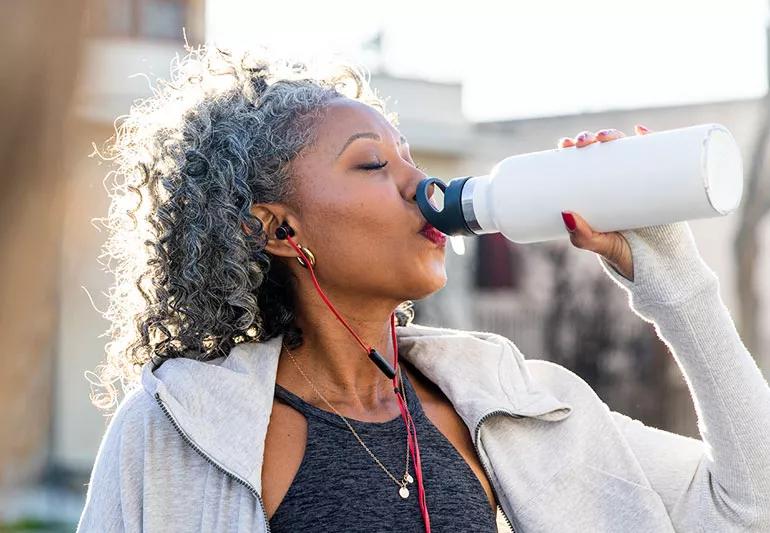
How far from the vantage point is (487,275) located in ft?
47.2

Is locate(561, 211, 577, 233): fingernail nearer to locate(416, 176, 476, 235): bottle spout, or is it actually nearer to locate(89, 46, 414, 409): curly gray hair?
locate(416, 176, 476, 235): bottle spout

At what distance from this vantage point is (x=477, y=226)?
98.7 inches

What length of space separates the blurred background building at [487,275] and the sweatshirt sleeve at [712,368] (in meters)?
6.20

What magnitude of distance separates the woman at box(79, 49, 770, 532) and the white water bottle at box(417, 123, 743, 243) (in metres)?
0.04

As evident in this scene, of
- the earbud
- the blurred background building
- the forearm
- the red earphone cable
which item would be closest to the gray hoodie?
the forearm

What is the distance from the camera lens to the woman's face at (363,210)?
8.50 ft

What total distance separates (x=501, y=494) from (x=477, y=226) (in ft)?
1.91

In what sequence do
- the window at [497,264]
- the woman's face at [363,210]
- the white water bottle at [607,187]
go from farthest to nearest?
the window at [497,264], the woman's face at [363,210], the white water bottle at [607,187]

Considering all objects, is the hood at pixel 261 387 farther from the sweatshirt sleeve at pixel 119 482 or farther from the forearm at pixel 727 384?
the forearm at pixel 727 384

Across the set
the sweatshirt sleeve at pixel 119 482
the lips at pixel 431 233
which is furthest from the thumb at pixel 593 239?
the sweatshirt sleeve at pixel 119 482

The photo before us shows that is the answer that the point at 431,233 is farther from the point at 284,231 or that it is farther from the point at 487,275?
the point at 487,275

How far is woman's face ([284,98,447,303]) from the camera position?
2.59m

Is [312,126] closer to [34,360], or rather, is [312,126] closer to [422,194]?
[422,194]

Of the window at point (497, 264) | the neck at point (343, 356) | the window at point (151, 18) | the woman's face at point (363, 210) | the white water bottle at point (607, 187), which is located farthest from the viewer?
the window at point (497, 264)
